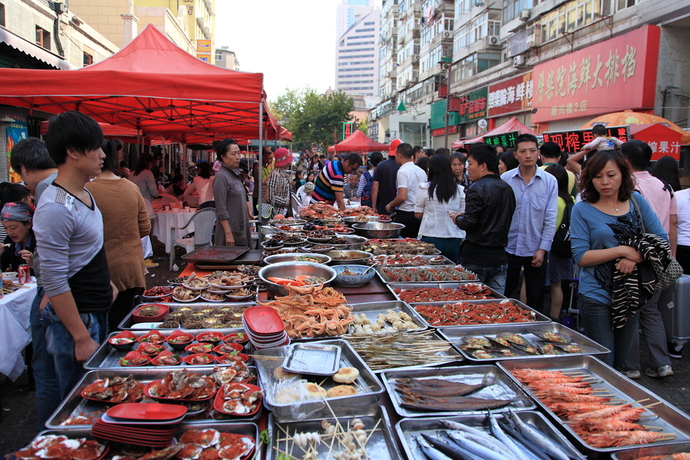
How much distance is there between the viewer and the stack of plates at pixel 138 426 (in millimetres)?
1429

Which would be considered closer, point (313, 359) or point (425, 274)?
point (313, 359)

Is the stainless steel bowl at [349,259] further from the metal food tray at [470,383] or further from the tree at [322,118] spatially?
the tree at [322,118]

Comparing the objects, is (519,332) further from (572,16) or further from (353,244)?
(572,16)

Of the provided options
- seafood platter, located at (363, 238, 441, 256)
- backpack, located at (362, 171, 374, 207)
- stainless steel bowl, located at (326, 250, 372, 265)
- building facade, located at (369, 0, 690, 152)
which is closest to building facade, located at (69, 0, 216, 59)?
backpack, located at (362, 171, 374, 207)

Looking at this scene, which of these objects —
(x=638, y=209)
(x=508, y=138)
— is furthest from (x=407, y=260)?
(x=508, y=138)

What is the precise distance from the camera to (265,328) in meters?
2.20

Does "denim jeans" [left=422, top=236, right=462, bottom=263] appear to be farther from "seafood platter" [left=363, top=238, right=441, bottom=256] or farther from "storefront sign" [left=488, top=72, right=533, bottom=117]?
"storefront sign" [left=488, top=72, right=533, bottom=117]

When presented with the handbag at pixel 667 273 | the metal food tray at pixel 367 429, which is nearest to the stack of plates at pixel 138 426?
the metal food tray at pixel 367 429

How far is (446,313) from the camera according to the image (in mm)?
2936

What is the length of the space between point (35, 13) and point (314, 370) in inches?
559

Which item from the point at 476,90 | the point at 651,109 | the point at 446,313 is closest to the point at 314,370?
the point at 446,313

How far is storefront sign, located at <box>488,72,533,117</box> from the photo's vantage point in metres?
20.8

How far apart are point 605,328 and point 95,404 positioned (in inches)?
117

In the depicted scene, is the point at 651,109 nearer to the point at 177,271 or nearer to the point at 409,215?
the point at 409,215
